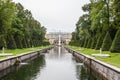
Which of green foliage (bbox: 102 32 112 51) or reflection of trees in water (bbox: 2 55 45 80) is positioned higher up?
green foliage (bbox: 102 32 112 51)

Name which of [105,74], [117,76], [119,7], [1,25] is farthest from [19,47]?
[117,76]

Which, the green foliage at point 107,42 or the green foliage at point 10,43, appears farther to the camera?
the green foliage at point 10,43

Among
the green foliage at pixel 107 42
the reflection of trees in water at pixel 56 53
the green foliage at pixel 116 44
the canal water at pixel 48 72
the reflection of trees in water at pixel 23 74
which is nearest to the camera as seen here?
the reflection of trees in water at pixel 23 74

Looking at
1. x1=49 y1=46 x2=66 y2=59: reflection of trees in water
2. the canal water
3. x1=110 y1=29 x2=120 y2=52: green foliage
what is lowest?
the canal water

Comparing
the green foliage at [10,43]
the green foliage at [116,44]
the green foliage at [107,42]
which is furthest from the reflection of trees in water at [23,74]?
the green foliage at [10,43]

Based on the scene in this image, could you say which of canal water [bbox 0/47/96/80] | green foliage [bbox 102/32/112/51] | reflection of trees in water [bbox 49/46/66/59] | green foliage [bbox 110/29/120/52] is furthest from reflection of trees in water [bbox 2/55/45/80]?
reflection of trees in water [bbox 49/46/66/59]

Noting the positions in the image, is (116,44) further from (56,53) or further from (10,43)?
(56,53)

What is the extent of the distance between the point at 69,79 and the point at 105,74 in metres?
2.80

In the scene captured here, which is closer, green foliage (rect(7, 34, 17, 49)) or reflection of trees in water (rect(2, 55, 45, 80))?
reflection of trees in water (rect(2, 55, 45, 80))

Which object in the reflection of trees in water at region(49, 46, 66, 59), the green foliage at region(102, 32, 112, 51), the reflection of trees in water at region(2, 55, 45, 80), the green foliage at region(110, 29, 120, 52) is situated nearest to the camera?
the reflection of trees in water at region(2, 55, 45, 80)

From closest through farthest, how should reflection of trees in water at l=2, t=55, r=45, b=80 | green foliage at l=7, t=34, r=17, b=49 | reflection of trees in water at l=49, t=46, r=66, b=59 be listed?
A: reflection of trees in water at l=2, t=55, r=45, b=80 → green foliage at l=7, t=34, r=17, b=49 → reflection of trees in water at l=49, t=46, r=66, b=59

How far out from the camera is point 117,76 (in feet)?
55.8

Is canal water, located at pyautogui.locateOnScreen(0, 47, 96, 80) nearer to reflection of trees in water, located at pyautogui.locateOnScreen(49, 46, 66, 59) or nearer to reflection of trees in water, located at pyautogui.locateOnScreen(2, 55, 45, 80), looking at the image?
reflection of trees in water, located at pyautogui.locateOnScreen(2, 55, 45, 80)

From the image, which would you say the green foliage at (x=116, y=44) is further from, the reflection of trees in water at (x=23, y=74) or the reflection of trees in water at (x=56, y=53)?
the reflection of trees in water at (x=56, y=53)
